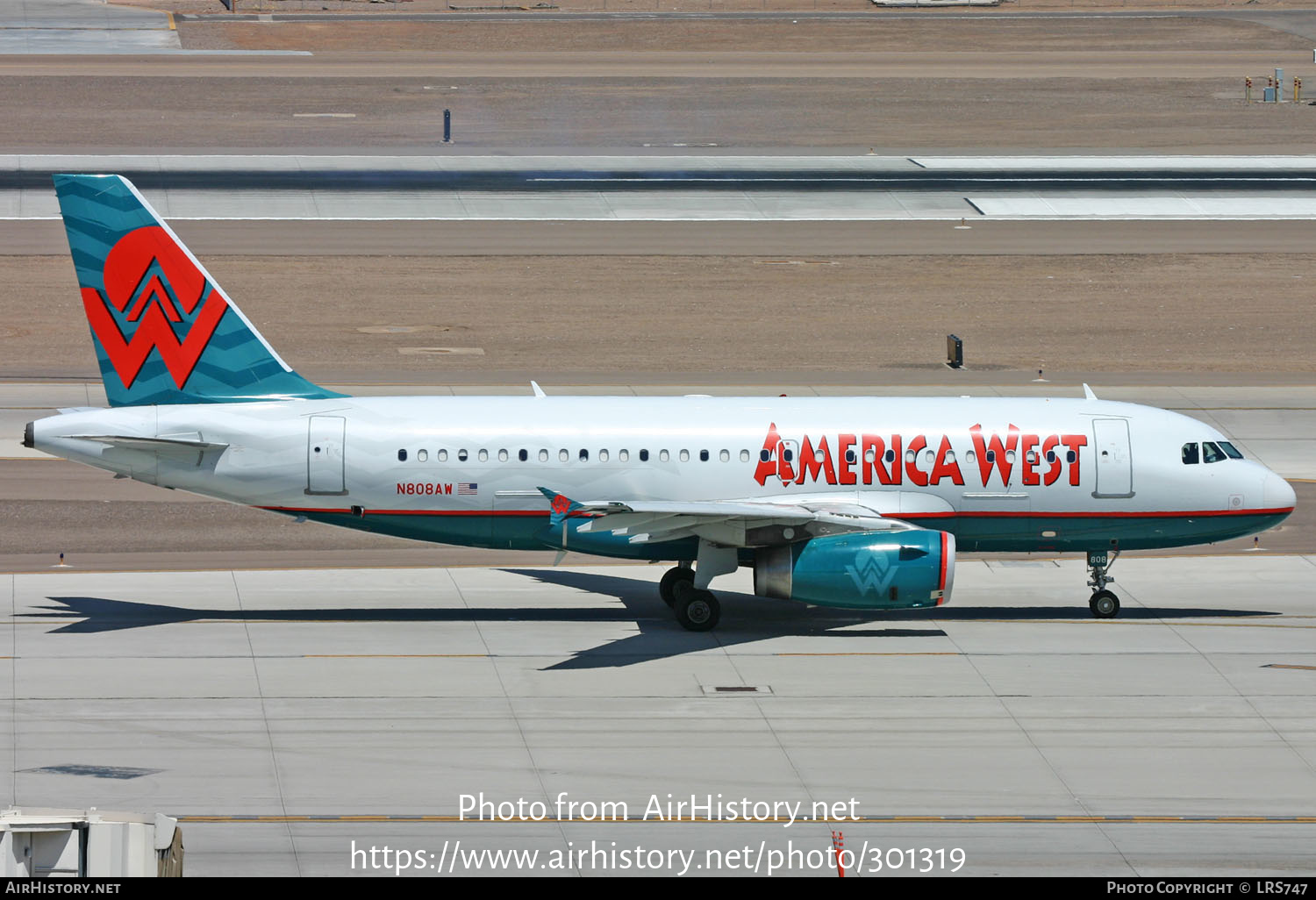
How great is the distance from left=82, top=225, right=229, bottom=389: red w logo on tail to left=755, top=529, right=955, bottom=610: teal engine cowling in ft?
40.9

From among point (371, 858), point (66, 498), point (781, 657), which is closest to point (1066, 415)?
point (781, 657)

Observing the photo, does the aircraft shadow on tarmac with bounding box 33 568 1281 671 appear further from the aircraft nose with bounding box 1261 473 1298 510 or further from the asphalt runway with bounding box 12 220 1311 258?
the asphalt runway with bounding box 12 220 1311 258

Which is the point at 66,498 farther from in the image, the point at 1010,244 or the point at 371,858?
the point at 1010,244

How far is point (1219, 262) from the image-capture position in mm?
73875

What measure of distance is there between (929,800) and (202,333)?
686 inches

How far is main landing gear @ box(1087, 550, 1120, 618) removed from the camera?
3703 centimetres

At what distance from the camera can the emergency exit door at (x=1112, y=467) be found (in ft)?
119

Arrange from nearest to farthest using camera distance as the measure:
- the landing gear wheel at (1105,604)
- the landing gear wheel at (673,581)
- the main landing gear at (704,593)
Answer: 1. the main landing gear at (704,593)
2. the landing gear wheel at (673,581)
3. the landing gear wheel at (1105,604)

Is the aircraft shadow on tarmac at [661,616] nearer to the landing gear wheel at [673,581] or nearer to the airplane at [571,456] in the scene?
the landing gear wheel at [673,581]

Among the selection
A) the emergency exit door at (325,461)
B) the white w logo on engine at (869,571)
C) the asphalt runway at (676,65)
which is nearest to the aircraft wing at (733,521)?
the white w logo on engine at (869,571)

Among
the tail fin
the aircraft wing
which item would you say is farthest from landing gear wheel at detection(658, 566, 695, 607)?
the tail fin

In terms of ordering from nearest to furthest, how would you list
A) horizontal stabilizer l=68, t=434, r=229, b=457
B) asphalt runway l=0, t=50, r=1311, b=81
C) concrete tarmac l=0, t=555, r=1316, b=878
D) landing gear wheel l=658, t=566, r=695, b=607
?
1. concrete tarmac l=0, t=555, r=1316, b=878
2. horizontal stabilizer l=68, t=434, r=229, b=457
3. landing gear wheel l=658, t=566, r=695, b=607
4. asphalt runway l=0, t=50, r=1311, b=81

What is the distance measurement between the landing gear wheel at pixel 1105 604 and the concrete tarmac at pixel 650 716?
37 cm

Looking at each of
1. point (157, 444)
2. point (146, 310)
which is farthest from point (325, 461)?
point (146, 310)
